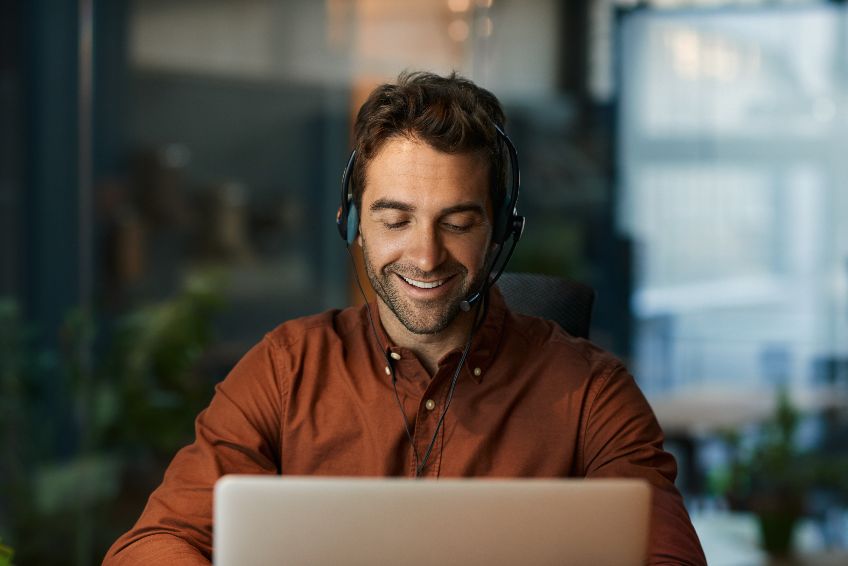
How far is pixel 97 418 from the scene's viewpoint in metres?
4.30

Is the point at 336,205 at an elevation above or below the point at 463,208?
below

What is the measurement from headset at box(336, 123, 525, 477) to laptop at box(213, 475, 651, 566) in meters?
0.61

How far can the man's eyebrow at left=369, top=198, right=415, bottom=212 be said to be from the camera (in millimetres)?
1737

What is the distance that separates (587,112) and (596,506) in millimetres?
3532

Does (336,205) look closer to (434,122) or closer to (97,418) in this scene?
(97,418)

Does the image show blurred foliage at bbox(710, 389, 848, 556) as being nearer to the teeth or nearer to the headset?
the headset

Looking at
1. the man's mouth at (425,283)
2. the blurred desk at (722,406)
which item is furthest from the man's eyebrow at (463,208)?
the blurred desk at (722,406)

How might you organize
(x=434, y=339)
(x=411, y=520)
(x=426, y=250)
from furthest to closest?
(x=434, y=339) < (x=426, y=250) < (x=411, y=520)

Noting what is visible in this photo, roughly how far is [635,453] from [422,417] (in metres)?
0.32

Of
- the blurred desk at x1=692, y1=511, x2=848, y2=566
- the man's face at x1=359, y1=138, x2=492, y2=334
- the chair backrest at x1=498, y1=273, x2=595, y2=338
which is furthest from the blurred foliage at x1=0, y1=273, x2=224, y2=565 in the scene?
the man's face at x1=359, y1=138, x2=492, y2=334

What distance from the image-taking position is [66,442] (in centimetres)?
429

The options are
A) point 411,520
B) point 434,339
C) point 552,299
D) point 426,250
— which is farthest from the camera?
point 552,299

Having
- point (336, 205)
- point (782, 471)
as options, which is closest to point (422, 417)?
point (336, 205)

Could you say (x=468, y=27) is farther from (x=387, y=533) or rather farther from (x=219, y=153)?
(x=387, y=533)
